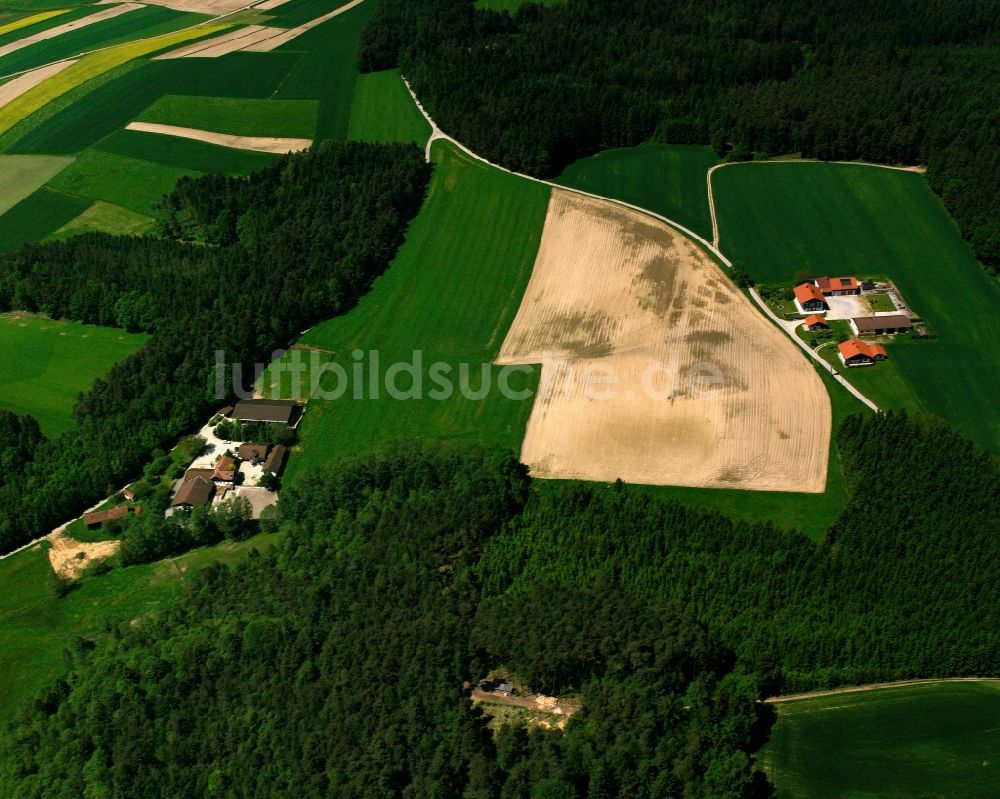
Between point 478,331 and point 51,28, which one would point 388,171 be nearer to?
point 478,331

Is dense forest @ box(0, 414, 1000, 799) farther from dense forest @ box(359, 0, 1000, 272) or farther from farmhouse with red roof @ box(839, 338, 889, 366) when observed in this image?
dense forest @ box(359, 0, 1000, 272)

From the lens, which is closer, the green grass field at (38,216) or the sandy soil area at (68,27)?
the green grass field at (38,216)

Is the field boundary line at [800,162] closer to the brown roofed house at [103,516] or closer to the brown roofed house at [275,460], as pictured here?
the brown roofed house at [275,460]

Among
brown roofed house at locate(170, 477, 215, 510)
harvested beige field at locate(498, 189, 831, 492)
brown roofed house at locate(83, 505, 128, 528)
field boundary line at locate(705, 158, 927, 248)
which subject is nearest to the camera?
brown roofed house at locate(83, 505, 128, 528)

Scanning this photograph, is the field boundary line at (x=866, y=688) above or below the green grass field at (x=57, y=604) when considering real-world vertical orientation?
above

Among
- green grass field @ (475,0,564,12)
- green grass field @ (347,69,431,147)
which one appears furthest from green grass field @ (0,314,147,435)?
green grass field @ (475,0,564,12)

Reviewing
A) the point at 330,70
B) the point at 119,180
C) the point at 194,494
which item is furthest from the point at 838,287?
the point at 119,180

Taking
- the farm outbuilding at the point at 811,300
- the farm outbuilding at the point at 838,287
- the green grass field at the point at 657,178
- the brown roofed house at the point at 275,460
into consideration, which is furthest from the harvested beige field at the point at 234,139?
the farm outbuilding at the point at 838,287

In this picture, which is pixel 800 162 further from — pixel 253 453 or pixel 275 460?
pixel 253 453
